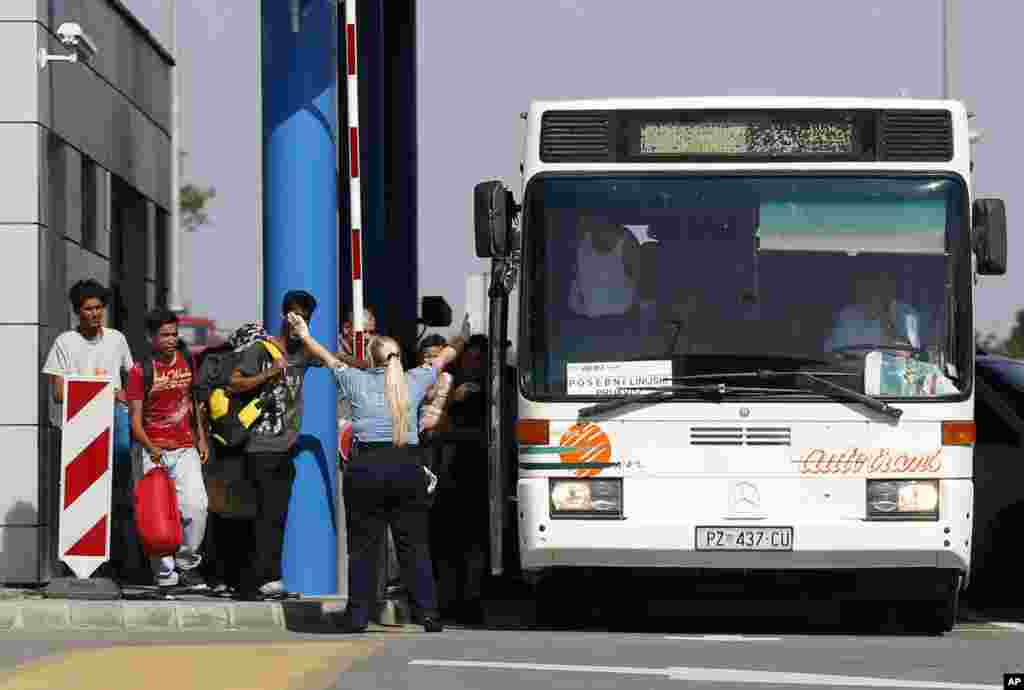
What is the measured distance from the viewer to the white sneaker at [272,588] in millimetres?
16078

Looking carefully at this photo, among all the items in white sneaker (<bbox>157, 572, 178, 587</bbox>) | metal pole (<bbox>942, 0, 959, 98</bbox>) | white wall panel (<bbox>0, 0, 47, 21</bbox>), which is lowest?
white sneaker (<bbox>157, 572, 178, 587</bbox>)

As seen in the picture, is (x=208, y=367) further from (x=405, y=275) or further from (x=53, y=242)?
(x=405, y=275)

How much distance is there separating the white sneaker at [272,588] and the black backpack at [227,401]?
86 cm

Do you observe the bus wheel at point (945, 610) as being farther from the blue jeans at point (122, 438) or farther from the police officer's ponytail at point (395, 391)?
the blue jeans at point (122, 438)

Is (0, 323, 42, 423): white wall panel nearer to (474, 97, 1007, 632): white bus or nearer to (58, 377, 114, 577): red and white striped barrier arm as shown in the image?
(58, 377, 114, 577): red and white striped barrier arm

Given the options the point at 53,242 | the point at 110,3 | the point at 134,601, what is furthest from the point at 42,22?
the point at 134,601

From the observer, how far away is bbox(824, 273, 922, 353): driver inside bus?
14.7 metres

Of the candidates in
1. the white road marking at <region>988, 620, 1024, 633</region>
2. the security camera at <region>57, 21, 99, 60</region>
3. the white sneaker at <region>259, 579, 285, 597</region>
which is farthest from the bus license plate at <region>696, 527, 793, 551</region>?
the security camera at <region>57, 21, 99, 60</region>

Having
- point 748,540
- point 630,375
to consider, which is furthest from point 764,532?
point 630,375

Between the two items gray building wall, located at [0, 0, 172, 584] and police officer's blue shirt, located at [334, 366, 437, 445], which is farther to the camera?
gray building wall, located at [0, 0, 172, 584]

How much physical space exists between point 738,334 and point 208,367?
11.4ft

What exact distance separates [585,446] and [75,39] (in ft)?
17.8

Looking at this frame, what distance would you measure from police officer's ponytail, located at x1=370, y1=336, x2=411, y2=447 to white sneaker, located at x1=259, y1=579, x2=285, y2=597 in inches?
63.3

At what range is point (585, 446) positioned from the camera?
14.7 m
